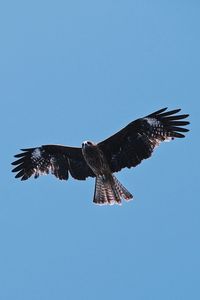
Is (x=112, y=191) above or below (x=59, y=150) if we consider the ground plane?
below

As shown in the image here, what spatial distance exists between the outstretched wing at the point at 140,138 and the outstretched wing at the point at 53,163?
691 mm

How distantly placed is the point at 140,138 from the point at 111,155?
673 mm

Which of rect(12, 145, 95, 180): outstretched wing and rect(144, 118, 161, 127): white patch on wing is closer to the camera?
rect(144, 118, 161, 127): white patch on wing

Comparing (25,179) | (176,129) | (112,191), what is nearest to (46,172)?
(25,179)

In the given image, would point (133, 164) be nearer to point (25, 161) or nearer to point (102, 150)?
point (102, 150)

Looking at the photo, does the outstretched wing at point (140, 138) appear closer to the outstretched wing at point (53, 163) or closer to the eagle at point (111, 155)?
the eagle at point (111, 155)

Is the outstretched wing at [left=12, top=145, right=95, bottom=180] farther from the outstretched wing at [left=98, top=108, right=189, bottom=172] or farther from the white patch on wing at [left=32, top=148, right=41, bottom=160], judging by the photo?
the outstretched wing at [left=98, top=108, right=189, bottom=172]

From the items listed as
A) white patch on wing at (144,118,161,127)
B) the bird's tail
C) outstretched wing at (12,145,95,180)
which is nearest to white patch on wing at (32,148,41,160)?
outstretched wing at (12,145,95,180)

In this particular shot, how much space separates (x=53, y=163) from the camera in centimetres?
1764

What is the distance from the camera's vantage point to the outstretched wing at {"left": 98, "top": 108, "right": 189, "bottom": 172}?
53.7 ft

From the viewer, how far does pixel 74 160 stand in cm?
1748

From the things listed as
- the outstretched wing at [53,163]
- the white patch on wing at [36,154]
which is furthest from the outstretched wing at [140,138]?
the white patch on wing at [36,154]

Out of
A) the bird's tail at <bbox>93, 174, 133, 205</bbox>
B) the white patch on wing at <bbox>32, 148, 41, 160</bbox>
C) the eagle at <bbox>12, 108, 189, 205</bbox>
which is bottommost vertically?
the bird's tail at <bbox>93, 174, 133, 205</bbox>

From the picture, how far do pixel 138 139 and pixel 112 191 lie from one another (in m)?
1.10
